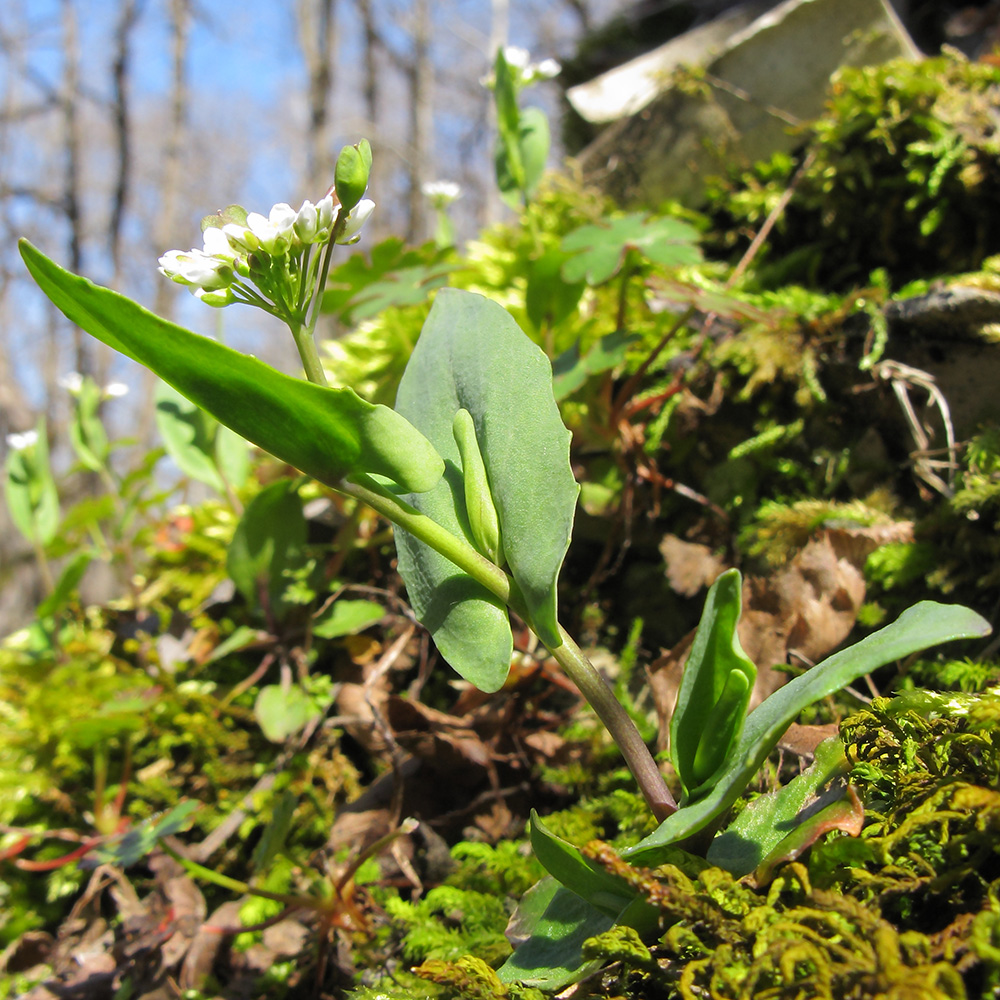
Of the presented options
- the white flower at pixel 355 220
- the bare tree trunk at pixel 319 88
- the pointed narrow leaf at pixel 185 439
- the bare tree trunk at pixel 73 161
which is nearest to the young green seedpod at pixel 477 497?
the white flower at pixel 355 220

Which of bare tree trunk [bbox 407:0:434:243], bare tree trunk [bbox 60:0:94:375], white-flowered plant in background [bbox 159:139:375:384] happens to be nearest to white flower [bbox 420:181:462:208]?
white-flowered plant in background [bbox 159:139:375:384]

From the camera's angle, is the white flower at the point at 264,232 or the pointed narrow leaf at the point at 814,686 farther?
the white flower at the point at 264,232

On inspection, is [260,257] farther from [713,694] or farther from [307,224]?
[713,694]

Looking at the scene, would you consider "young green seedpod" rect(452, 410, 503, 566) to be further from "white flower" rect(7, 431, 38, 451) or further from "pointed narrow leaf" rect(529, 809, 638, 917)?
"white flower" rect(7, 431, 38, 451)

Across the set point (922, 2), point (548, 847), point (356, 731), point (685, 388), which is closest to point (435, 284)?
point (685, 388)

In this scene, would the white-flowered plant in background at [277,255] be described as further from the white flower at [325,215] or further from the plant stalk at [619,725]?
the plant stalk at [619,725]
